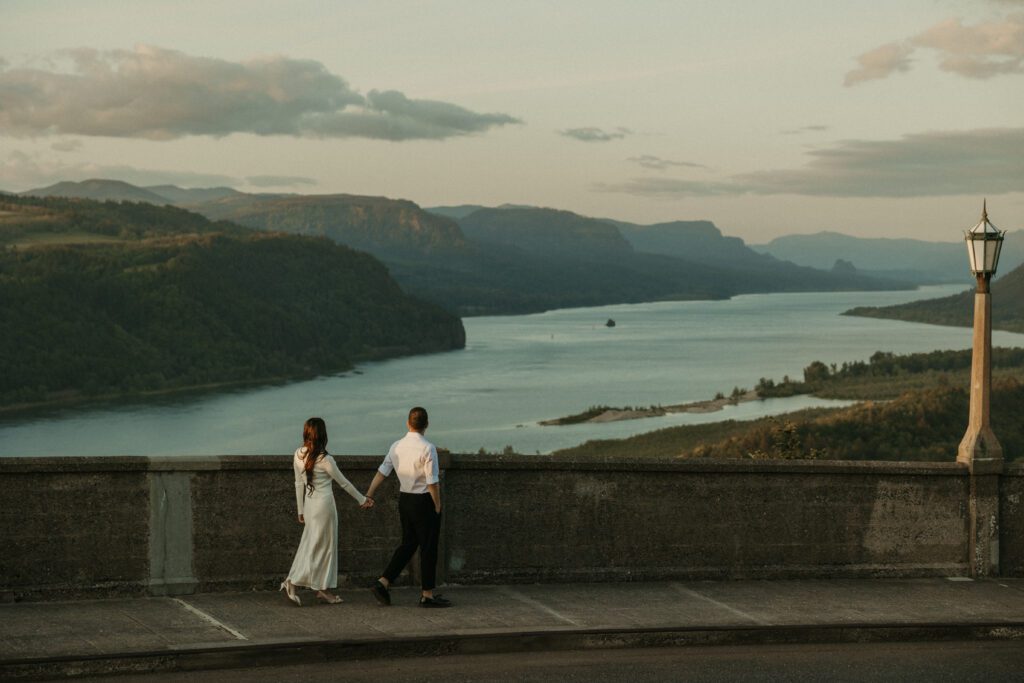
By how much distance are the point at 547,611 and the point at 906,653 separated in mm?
2927

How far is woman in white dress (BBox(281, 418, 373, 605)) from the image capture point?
34.5 ft

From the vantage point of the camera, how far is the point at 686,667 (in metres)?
9.38

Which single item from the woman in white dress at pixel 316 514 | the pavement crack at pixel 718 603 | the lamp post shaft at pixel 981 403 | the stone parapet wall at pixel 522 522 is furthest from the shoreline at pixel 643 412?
the woman in white dress at pixel 316 514

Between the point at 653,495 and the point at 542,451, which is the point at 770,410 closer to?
the point at 542,451

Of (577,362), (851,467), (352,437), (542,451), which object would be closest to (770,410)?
(542,451)

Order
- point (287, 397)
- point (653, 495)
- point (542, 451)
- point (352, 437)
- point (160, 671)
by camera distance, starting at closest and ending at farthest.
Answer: point (160, 671) < point (653, 495) < point (542, 451) < point (352, 437) < point (287, 397)

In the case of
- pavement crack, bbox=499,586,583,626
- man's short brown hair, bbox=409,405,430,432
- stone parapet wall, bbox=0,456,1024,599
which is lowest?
pavement crack, bbox=499,586,583,626

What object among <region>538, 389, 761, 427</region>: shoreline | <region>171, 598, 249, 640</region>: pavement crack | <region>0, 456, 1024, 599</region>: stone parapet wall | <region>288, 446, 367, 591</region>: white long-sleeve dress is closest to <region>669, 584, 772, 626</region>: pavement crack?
<region>0, 456, 1024, 599</region>: stone parapet wall

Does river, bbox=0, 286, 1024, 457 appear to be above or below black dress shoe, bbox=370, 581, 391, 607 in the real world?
below

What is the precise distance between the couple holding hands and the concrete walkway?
23 cm

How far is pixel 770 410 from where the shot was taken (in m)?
114

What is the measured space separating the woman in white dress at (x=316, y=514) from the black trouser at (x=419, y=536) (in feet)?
1.11

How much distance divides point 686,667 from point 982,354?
5.80m

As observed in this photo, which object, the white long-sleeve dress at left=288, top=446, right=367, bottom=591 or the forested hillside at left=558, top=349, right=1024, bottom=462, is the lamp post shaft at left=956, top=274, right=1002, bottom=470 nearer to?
the white long-sleeve dress at left=288, top=446, right=367, bottom=591
